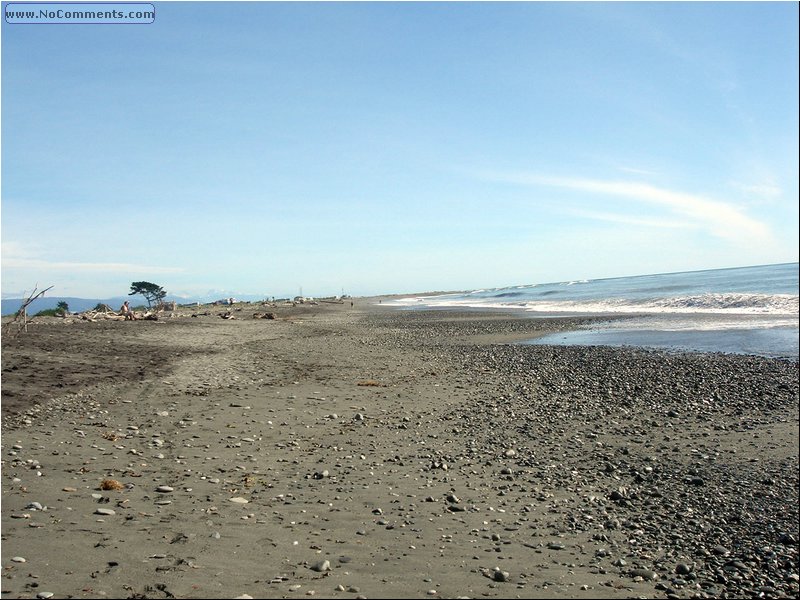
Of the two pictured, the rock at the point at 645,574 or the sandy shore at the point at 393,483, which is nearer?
the sandy shore at the point at 393,483

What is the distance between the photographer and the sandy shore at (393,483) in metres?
5.20

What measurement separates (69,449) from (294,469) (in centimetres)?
365

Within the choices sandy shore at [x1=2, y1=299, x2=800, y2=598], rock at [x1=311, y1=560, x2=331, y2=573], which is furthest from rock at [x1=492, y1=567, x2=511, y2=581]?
rock at [x1=311, y1=560, x2=331, y2=573]

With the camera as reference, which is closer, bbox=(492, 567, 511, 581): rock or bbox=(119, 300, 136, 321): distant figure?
bbox=(492, 567, 511, 581): rock

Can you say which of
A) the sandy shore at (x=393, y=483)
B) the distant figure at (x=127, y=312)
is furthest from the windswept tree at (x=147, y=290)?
the sandy shore at (x=393, y=483)

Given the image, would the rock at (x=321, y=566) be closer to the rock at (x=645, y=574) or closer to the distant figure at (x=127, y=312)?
the rock at (x=645, y=574)

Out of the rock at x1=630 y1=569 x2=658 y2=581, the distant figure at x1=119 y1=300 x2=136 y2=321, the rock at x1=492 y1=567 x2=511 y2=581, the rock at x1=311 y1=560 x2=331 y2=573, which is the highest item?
the distant figure at x1=119 y1=300 x2=136 y2=321

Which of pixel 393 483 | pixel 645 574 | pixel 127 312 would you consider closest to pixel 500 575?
pixel 645 574

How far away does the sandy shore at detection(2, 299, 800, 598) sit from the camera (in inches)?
205

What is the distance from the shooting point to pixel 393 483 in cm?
776

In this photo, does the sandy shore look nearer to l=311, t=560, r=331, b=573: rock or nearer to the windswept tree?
l=311, t=560, r=331, b=573: rock

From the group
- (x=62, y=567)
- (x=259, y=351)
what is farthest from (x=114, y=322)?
(x=62, y=567)

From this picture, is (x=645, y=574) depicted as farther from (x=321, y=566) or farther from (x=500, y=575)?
(x=321, y=566)

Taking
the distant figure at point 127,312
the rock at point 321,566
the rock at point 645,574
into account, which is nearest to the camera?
the rock at point 321,566
